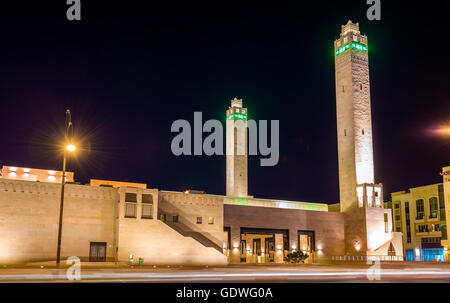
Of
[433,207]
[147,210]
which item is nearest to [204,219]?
[147,210]

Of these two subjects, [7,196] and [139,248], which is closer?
[7,196]

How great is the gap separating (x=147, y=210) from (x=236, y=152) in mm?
36950

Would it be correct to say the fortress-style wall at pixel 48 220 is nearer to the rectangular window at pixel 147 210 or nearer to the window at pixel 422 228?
the rectangular window at pixel 147 210

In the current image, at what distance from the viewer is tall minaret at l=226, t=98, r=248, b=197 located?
2951 inches

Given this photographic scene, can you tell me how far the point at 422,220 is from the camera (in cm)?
7719

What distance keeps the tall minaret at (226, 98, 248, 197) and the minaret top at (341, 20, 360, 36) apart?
23.5 metres

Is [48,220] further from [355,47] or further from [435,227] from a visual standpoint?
[435,227]

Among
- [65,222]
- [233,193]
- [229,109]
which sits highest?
[229,109]

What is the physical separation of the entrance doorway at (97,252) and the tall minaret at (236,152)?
37228 mm
